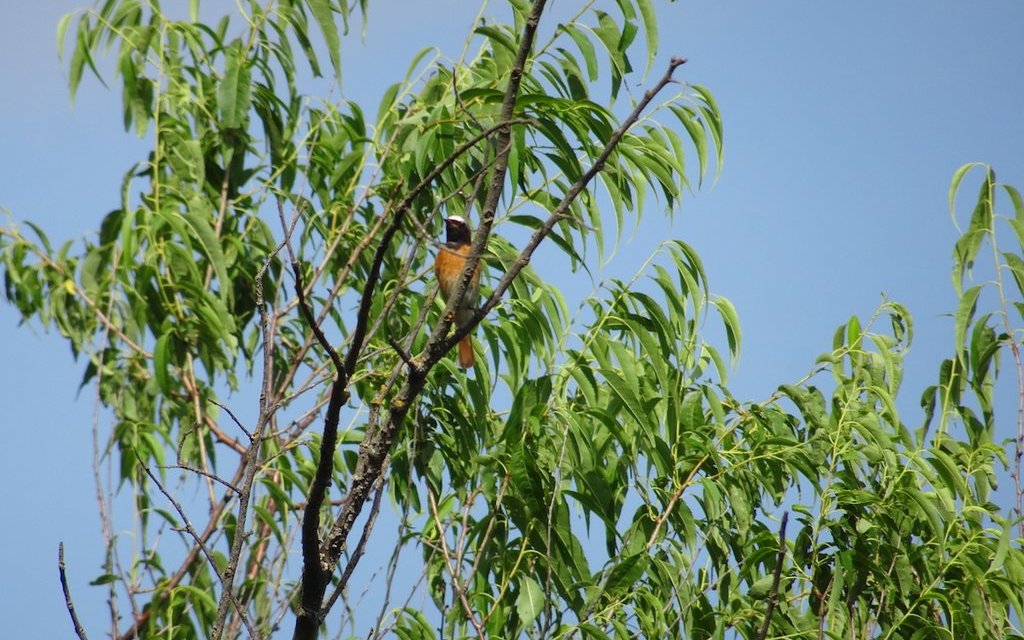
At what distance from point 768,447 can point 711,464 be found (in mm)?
159

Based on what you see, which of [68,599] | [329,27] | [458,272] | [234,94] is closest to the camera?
[68,599]

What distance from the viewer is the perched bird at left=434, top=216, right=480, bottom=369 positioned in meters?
2.29

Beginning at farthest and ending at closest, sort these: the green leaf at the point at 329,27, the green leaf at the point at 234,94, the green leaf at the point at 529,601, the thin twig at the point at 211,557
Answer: the green leaf at the point at 234,94, the green leaf at the point at 329,27, the green leaf at the point at 529,601, the thin twig at the point at 211,557

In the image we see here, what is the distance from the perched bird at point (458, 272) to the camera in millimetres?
2293

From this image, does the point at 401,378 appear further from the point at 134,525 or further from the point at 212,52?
the point at 212,52

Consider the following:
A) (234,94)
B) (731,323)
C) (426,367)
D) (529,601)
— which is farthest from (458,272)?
(426,367)

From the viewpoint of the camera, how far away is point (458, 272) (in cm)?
438

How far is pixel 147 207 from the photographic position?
3.76 m

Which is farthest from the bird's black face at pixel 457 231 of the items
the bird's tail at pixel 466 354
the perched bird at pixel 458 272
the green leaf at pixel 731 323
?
the green leaf at pixel 731 323

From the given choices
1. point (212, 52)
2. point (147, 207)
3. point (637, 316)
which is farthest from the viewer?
point (212, 52)

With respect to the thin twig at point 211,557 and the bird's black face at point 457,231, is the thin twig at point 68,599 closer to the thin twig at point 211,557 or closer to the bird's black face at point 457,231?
the thin twig at point 211,557

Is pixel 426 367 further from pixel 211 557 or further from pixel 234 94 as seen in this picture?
pixel 234 94

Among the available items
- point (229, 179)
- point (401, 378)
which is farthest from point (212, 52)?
point (401, 378)

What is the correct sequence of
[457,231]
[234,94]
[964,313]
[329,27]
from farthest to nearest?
[457,231] → [234,94] → [329,27] → [964,313]
